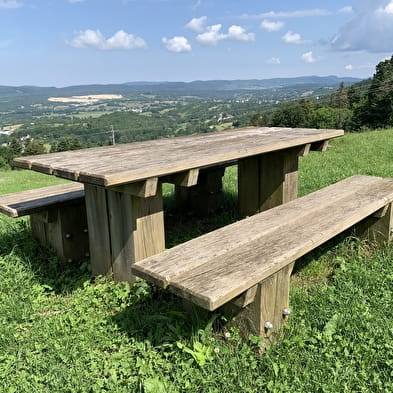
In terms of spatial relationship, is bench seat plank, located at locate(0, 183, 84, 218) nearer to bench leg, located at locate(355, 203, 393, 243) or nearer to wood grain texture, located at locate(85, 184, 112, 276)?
wood grain texture, located at locate(85, 184, 112, 276)

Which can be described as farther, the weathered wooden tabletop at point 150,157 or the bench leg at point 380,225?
the bench leg at point 380,225

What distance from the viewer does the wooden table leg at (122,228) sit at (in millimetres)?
2770

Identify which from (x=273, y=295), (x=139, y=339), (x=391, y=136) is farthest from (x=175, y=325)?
(x=391, y=136)

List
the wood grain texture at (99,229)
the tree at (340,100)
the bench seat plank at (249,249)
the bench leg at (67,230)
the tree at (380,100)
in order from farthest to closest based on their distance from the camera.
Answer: the tree at (340,100) → the tree at (380,100) → the bench leg at (67,230) → the wood grain texture at (99,229) → the bench seat plank at (249,249)

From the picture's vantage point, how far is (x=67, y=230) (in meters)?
3.49

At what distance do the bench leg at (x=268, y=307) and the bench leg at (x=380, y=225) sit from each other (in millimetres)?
1536

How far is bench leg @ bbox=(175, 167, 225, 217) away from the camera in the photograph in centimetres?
476

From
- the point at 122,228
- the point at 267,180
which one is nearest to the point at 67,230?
the point at 122,228

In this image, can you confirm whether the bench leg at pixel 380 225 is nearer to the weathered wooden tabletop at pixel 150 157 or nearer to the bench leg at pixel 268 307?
the weathered wooden tabletop at pixel 150 157

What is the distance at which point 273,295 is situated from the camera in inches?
85.4

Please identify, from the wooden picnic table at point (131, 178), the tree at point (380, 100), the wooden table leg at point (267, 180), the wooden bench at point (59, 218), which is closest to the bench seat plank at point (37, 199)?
the wooden bench at point (59, 218)

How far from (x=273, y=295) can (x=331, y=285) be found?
83cm

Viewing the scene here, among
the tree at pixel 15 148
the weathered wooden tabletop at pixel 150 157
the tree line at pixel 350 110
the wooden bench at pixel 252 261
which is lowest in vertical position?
the tree at pixel 15 148

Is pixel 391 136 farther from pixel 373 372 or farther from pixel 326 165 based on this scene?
pixel 373 372
